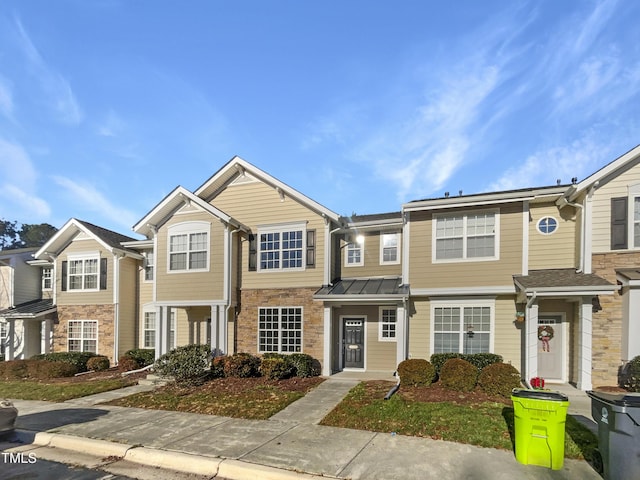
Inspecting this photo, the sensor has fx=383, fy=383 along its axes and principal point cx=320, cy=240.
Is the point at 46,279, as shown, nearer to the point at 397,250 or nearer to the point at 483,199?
the point at 397,250

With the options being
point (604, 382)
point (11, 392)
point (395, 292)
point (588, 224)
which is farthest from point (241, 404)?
point (588, 224)

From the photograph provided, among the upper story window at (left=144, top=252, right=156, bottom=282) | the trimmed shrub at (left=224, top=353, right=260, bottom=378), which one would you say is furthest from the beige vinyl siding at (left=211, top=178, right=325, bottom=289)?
the upper story window at (left=144, top=252, right=156, bottom=282)

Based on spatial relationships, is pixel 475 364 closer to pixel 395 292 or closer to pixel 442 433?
pixel 395 292

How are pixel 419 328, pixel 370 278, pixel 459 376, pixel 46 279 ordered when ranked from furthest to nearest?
pixel 46 279 < pixel 370 278 < pixel 419 328 < pixel 459 376

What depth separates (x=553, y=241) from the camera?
Result: 12.1 m

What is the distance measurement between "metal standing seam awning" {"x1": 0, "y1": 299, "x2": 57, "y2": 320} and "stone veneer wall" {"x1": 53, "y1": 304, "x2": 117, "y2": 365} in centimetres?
60

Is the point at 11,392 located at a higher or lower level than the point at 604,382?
lower

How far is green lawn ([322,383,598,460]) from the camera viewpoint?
663 centimetres

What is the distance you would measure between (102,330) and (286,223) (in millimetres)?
10604

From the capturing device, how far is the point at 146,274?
1853 cm

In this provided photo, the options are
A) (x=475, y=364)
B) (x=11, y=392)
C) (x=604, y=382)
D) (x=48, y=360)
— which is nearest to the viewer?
(x=604, y=382)

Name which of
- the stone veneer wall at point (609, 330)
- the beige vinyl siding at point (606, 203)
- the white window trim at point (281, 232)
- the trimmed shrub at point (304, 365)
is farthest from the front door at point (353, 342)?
the beige vinyl siding at point (606, 203)

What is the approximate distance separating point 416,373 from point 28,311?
60.8 feet

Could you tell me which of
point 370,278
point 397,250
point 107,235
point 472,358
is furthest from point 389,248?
point 107,235
